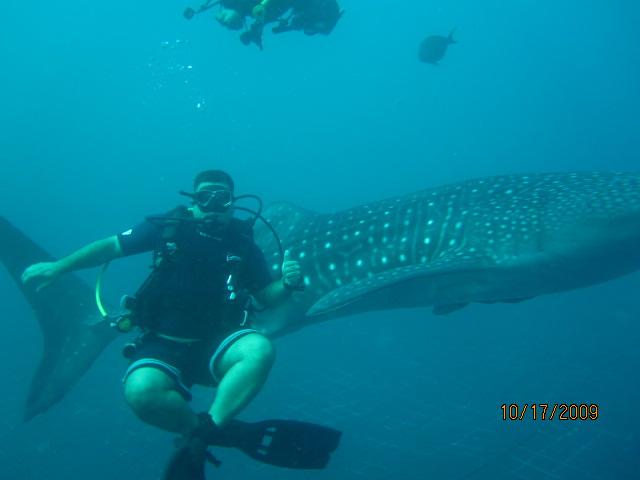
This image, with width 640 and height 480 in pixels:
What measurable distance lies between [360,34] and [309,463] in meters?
204

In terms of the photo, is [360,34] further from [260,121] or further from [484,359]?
[484,359]

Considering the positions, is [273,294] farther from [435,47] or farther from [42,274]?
[435,47]

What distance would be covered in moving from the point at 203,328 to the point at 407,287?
2826mm

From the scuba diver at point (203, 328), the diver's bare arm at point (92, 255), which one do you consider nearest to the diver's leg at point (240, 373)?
the scuba diver at point (203, 328)

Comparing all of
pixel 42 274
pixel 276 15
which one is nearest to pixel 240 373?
pixel 42 274

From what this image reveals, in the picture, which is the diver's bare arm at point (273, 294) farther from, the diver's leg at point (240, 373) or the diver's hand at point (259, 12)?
the diver's hand at point (259, 12)

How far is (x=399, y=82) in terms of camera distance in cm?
17075

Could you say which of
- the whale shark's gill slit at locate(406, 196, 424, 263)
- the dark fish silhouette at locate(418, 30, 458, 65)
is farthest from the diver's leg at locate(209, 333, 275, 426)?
the dark fish silhouette at locate(418, 30, 458, 65)

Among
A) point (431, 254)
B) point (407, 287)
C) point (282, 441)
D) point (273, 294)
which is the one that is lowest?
point (407, 287)

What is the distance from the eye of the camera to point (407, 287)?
595 centimetres

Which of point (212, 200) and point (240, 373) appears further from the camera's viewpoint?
point (212, 200)

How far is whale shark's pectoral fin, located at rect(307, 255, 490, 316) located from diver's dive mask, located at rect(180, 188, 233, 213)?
153cm

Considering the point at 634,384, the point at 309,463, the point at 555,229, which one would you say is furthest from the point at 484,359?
the point at 309,463
